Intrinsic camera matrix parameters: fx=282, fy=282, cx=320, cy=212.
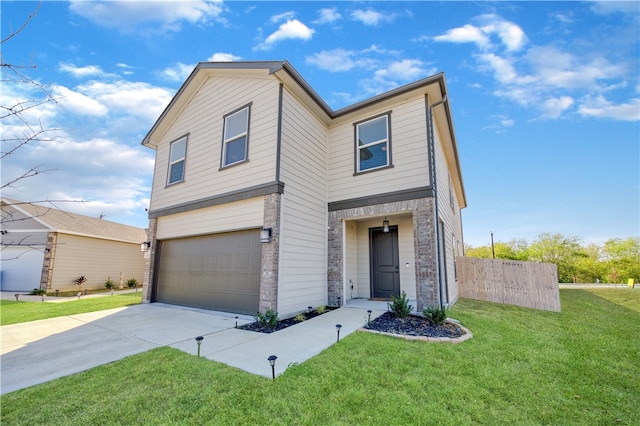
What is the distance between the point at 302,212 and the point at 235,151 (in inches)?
106

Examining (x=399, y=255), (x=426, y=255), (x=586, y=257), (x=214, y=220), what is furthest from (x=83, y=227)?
(x=586, y=257)

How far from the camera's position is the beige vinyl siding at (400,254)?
8.35 metres

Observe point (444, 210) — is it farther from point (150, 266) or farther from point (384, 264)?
point (150, 266)

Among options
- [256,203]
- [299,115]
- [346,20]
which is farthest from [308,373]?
[346,20]

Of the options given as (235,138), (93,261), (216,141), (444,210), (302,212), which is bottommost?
(93,261)

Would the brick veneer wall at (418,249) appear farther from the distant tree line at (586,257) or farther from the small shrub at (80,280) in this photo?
the distant tree line at (586,257)

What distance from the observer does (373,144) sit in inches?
324

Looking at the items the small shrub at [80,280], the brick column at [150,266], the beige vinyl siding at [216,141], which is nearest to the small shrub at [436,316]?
the beige vinyl siding at [216,141]

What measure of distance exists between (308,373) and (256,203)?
181 inches

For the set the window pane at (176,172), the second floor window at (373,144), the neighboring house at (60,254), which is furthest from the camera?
the neighboring house at (60,254)

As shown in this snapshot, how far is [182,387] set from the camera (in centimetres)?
323

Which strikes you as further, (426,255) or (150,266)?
(150,266)

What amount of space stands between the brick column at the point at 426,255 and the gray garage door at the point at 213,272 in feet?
12.9

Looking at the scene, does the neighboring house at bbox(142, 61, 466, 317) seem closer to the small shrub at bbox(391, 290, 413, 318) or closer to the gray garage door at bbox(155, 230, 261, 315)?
the gray garage door at bbox(155, 230, 261, 315)
